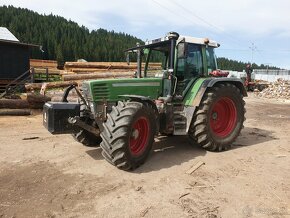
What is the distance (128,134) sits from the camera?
5.84 metres

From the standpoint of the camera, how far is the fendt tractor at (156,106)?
19.7 feet

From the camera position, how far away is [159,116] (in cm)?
697

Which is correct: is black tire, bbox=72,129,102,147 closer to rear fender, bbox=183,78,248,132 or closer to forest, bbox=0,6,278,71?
rear fender, bbox=183,78,248,132

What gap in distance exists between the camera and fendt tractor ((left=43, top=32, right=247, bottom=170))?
19.7 ft

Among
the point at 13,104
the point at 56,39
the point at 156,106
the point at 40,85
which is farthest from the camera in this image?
the point at 56,39

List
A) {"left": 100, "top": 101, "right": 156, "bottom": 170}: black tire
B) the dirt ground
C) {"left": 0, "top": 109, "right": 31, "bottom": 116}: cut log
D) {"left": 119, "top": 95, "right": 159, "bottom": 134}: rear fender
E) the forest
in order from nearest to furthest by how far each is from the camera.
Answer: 1. the dirt ground
2. {"left": 100, "top": 101, "right": 156, "bottom": 170}: black tire
3. {"left": 119, "top": 95, "right": 159, "bottom": 134}: rear fender
4. {"left": 0, "top": 109, "right": 31, "bottom": 116}: cut log
5. the forest

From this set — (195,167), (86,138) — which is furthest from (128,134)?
(86,138)

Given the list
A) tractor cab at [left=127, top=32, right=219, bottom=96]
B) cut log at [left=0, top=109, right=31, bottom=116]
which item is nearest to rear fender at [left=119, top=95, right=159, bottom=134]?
tractor cab at [left=127, top=32, right=219, bottom=96]

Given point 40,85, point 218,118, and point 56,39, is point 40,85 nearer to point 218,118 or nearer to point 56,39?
point 218,118

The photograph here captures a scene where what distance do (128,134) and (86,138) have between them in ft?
6.48

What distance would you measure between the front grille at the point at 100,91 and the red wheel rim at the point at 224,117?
267 centimetres

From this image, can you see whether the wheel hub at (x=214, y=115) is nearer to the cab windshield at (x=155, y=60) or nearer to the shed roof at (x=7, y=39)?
the cab windshield at (x=155, y=60)

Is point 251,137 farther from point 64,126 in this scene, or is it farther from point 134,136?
point 64,126

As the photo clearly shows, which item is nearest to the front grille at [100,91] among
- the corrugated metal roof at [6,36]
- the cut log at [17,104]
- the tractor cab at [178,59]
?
the tractor cab at [178,59]
